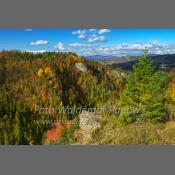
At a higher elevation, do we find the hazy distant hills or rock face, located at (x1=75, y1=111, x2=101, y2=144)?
the hazy distant hills

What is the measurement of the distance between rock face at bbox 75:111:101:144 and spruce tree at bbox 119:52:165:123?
0.68 metres

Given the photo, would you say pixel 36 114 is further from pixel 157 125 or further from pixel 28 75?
pixel 157 125

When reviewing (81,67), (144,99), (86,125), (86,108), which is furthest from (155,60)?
(86,125)

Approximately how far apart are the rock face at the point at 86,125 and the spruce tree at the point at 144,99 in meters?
0.68

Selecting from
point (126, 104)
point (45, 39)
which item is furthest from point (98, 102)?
point (45, 39)

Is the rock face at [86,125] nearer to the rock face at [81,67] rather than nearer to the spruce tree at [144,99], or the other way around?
the spruce tree at [144,99]

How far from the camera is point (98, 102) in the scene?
69.7 ft

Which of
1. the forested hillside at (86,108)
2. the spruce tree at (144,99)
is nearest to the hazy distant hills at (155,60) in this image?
the forested hillside at (86,108)

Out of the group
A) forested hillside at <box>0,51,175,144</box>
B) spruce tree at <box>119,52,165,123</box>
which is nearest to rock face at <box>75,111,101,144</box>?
forested hillside at <box>0,51,175,144</box>

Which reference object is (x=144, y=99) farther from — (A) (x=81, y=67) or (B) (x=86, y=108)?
(A) (x=81, y=67)

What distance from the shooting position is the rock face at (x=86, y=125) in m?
21.1

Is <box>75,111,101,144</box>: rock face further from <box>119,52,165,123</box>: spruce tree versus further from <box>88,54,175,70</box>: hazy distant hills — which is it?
<box>88,54,175,70</box>: hazy distant hills

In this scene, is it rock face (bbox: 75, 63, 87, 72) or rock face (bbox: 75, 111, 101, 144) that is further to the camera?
rock face (bbox: 75, 63, 87, 72)

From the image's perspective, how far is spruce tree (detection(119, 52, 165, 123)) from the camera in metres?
21.1
